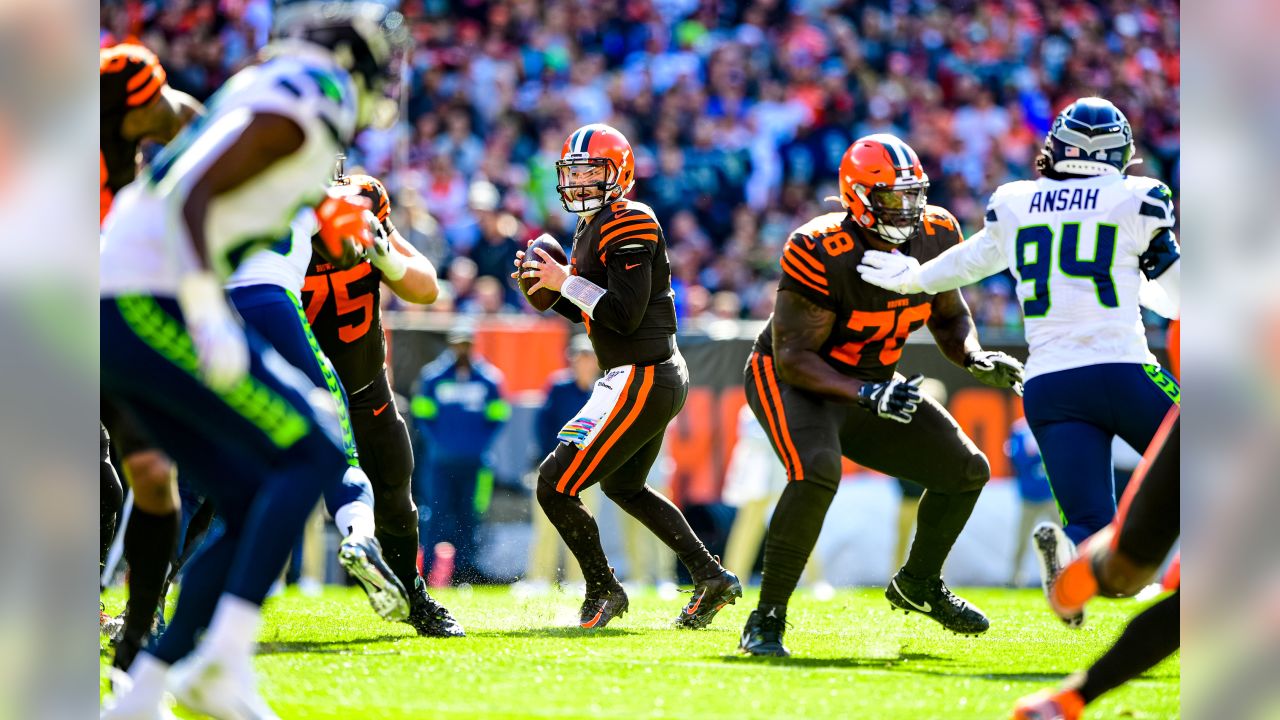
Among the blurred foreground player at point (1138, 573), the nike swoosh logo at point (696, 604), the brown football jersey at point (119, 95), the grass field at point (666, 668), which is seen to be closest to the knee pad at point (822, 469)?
the grass field at point (666, 668)

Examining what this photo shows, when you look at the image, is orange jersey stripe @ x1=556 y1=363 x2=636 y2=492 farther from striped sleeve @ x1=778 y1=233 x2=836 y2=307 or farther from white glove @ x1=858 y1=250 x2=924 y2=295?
white glove @ x1=858 y1=250 x2=924 y2=295

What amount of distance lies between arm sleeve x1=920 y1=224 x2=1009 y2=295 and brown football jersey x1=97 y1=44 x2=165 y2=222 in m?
3.03

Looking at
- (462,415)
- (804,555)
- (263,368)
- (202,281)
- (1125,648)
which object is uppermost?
(202,281)

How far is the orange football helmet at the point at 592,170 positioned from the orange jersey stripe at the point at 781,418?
1087mm

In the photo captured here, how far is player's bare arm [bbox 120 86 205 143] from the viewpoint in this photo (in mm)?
5820

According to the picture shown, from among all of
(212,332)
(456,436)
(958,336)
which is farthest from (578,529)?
(456,436)

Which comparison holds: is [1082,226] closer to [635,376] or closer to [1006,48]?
[635,376]

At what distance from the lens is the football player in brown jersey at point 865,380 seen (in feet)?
20.4

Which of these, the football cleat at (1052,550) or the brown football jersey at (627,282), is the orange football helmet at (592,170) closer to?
the brown football jersey at (627,282)

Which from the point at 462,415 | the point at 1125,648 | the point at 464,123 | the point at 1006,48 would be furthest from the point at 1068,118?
the point at 1006,48

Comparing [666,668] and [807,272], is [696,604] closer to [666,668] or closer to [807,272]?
[666,668]

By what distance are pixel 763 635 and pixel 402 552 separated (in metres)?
1.70

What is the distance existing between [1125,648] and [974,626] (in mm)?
2594
